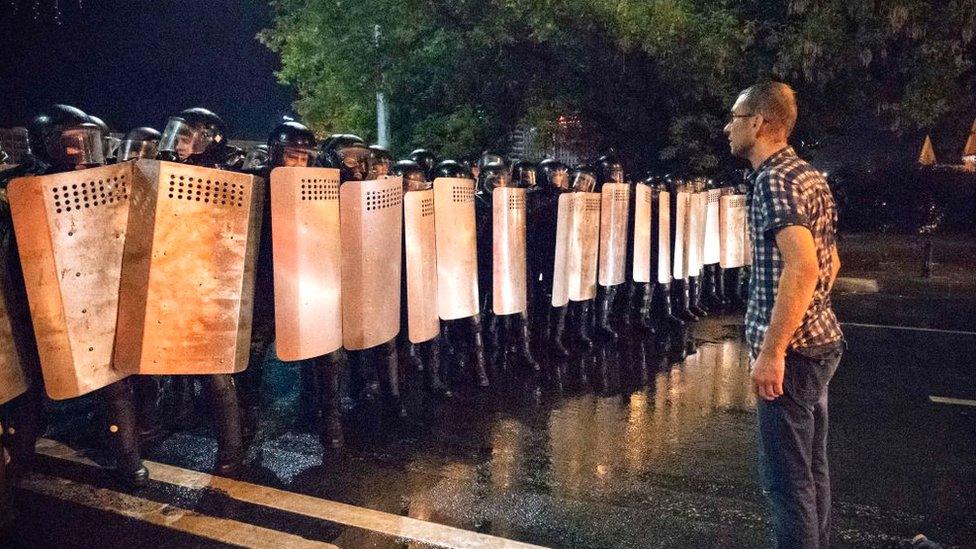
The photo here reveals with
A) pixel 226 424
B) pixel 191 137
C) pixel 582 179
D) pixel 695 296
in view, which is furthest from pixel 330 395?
pixel 695 296

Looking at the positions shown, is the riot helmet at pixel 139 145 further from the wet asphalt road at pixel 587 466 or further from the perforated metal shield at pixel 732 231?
the perforated metal shield at pixel 732 231

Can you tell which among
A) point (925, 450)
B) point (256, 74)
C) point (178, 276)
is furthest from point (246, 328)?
point (256, 74)

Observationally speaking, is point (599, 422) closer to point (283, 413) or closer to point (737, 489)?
point (737, 489)

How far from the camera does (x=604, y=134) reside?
570 inches

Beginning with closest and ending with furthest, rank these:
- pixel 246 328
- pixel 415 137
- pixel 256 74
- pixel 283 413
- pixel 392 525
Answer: pixel 392 525, pixel 246 328, pixel 283 413, pixel 415 137, pixel 256 74

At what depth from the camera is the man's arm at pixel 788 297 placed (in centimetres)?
252

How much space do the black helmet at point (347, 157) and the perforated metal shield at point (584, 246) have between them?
2634mm

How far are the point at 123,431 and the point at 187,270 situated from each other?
1.06 metres

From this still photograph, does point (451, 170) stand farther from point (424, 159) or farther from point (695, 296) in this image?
point (695, 296)

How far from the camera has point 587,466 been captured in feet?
14.5

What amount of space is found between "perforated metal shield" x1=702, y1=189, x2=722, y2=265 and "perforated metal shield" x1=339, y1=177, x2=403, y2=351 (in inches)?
231

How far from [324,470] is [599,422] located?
2.12 meters

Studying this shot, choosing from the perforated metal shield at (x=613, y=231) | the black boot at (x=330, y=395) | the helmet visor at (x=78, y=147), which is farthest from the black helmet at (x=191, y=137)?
the perforated metal shield at (x=613, y=231)

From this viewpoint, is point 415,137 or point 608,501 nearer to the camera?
point 608,501
